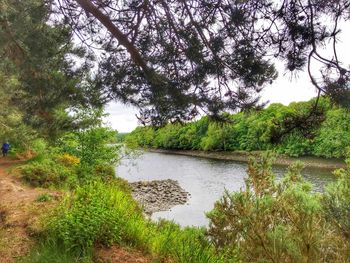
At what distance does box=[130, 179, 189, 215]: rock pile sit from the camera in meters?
22.9

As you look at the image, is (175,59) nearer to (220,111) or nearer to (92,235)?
(220,111)

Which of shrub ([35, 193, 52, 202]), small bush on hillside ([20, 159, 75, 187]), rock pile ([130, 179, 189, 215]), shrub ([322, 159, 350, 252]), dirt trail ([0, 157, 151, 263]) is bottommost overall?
rock pile ([130, 179, 189, 215])

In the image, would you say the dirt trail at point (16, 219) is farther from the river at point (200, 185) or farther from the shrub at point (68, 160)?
the river at point (200, 185)

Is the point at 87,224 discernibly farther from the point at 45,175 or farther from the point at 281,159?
the point at 281,159

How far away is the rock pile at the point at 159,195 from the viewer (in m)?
22.9

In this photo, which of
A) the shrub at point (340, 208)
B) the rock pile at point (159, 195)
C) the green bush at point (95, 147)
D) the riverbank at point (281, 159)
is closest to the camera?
the shrub at point (340, 208)

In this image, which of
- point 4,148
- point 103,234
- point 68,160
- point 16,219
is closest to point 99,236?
point 103,234

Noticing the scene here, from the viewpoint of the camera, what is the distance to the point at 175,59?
4.14m

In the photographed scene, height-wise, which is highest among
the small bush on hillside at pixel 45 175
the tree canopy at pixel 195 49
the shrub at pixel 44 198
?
the tree canopy at pixel 195 49

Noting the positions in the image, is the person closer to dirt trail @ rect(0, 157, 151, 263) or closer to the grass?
dirt trail @ rect(0, 157, 151, 263)

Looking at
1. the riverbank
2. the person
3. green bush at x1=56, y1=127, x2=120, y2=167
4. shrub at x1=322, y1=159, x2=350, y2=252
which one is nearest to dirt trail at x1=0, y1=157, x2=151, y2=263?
shrub at x1=322, y1=159, x2=350, y2=252

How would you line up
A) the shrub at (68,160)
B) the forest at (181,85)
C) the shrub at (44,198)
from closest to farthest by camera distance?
the forest at (181,85) → the shrub at (44,198) → the shrub at (68,160)

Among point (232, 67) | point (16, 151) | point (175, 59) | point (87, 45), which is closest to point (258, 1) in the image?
point (232, 67)

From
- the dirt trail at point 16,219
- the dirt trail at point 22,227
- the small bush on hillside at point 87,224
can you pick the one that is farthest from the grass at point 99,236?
the dirt trail at point 16,219
